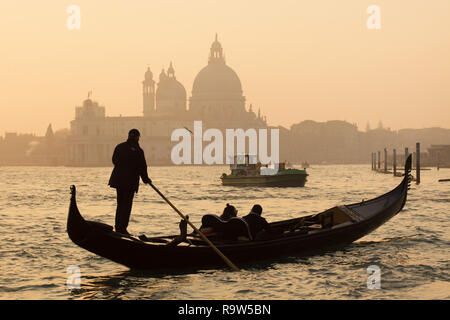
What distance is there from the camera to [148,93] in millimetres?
172000

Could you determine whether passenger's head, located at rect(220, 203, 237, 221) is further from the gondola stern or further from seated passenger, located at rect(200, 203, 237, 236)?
the gondola stern

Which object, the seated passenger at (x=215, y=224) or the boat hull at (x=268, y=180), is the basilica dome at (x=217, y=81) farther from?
the seated passenger at (x=215, y=224)

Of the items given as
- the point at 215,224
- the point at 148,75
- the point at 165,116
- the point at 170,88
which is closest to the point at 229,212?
the point at 215,224

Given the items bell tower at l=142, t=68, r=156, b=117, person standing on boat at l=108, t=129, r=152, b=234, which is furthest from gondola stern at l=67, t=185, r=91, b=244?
bell tower at l=142, t=68, r=156, b=117

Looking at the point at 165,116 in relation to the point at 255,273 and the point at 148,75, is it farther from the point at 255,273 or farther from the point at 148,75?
the point at 255,273

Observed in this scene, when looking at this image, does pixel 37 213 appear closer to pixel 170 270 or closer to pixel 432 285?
pixel 170 270

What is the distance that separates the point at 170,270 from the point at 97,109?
476 ft

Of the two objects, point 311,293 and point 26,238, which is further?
point 26,238

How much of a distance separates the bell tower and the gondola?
516ft

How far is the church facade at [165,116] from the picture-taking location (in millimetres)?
143875

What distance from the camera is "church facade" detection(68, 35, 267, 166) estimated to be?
472 feet

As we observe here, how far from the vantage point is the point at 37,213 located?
88.9 feet

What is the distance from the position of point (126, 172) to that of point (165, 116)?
138 m
